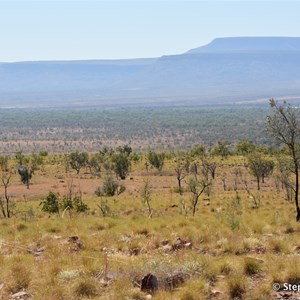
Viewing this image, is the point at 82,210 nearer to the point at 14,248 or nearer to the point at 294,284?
the point at 14,248

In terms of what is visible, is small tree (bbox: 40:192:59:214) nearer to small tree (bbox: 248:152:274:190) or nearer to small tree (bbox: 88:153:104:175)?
small tree (bbox: 248:152:274:190)

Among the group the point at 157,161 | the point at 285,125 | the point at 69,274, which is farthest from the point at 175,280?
the point at 157,161

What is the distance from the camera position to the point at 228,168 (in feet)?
218

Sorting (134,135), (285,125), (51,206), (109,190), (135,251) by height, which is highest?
(285,125)

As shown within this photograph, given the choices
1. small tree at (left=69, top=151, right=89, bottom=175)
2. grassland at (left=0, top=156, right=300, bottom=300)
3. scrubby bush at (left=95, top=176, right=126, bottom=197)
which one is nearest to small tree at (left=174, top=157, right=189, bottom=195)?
scrubby bush at (left=95, top=176, right=126, bottom=197)

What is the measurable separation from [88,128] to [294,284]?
7265 inches

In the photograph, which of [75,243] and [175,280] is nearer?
[175,280]

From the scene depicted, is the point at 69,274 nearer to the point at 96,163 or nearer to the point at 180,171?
the point at 180,171

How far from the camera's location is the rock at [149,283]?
9935mm

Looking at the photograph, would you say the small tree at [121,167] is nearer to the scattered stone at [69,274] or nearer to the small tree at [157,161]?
the small tree at [157,161]

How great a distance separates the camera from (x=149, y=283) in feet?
32.9

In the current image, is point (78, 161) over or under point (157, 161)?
over

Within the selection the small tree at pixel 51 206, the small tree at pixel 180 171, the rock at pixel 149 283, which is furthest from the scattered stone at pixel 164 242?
the small tree at pixel 180 171

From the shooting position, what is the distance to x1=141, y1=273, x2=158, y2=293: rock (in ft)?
32.6
